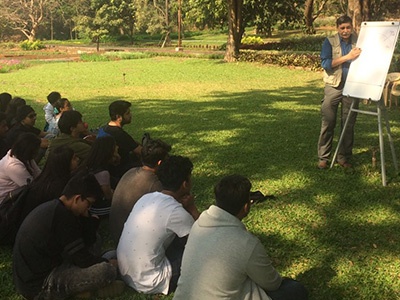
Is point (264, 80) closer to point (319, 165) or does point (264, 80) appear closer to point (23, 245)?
point (319, 165)

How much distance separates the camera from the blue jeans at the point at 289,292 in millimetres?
2975

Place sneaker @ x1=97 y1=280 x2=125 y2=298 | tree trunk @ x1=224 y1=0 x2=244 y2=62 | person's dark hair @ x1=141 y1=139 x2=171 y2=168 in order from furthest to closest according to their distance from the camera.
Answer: tree trunk @ x1=224 y1=0 x2=244 y2=62 < person's dark hair @ x1=141 y1=139 x2=171 y2=168 < sneaker @ x1=97 y1=280 x2=125 y2=298

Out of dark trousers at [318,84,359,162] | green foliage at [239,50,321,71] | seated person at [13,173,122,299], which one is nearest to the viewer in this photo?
seated person at [13,173,122,299]

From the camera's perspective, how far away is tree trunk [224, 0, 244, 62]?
1003 inches

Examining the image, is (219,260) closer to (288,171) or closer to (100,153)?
(100,153)

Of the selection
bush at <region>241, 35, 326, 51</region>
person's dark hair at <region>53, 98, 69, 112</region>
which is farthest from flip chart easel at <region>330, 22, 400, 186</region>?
bush at <region>241, 35, 326, 51</region>

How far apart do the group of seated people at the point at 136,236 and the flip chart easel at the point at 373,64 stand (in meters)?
2.97

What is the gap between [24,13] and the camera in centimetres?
5812

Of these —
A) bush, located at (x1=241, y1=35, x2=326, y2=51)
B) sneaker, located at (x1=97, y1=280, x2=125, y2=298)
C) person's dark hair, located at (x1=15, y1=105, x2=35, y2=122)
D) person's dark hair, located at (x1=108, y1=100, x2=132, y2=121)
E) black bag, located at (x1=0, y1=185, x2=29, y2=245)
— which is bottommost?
sneaker, located at (x1=97, y1=280, x2=125, y2=298)

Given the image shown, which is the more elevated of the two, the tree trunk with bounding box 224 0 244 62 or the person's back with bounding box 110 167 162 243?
the tree trunk with bounding box 224 0 244 62

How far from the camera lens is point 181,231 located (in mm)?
3320

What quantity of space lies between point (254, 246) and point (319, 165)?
428 centimetres

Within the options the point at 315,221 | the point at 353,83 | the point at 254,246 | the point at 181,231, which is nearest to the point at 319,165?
the point at 353,83

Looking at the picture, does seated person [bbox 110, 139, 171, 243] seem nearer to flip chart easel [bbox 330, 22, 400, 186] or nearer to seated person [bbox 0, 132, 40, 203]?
seated person [bbox 0, 132, 40, 203]
